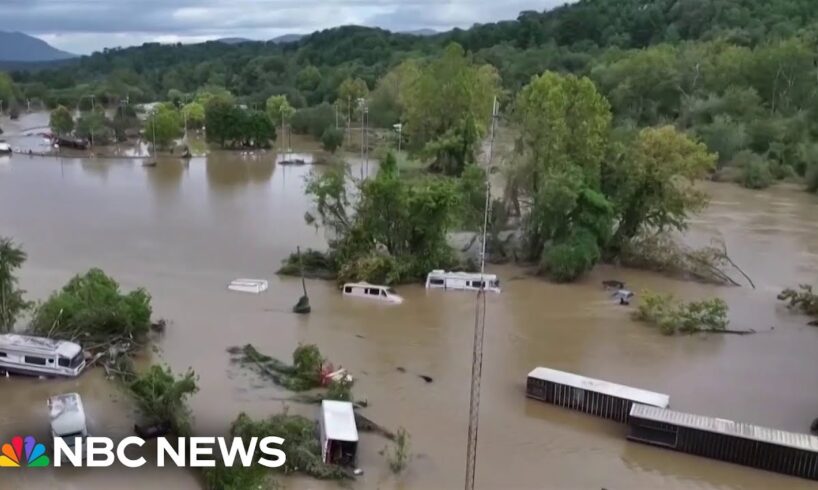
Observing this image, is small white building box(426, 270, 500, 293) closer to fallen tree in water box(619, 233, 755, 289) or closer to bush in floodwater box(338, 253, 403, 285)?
bush in floodwater box(338, 253, 403, 285)

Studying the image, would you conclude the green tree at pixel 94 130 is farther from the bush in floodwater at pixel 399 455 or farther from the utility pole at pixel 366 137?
the bush in floodwater at pixel 399 455

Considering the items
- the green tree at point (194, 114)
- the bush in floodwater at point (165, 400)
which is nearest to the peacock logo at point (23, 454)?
the bush in floodwater at point (165, 400)

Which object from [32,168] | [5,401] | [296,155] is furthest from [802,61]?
[5,401]

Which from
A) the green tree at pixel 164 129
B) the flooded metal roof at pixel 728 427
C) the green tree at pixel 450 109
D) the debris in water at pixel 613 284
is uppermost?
the green tree at pixel 450 109

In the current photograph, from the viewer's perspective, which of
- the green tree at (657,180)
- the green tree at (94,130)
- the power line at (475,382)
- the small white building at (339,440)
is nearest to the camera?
the power line at (475,382)

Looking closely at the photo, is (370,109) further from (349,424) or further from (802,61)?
(349,424)
